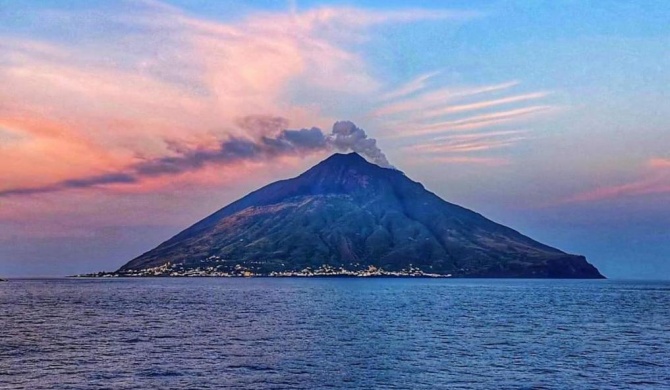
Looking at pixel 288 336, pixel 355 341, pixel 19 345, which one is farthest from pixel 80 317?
pixel 355 341

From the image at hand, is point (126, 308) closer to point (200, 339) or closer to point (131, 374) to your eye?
point (200, 339)

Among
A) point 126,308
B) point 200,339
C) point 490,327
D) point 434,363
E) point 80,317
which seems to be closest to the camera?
point 434,363

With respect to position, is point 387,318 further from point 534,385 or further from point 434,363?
point 534,385

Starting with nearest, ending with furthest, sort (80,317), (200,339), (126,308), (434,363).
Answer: (434,363) < (200,339) < (80,317) < (126,308)

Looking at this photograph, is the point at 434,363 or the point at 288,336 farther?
the point at 288,336

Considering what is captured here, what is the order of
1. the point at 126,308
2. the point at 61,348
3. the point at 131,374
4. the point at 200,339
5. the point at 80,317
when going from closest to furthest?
1. the point at 131,374
2. the point at 61,348
3. the point at 200,339
4. the point at 80,317
5. the point at 126,308

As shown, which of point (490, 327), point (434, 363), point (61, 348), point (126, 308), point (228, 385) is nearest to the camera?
point (228, 385)

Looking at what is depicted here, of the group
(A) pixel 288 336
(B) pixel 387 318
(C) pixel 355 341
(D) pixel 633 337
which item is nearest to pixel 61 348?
(A) pixel 288 336

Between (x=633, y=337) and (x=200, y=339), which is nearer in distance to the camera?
(x=200, y=339)
